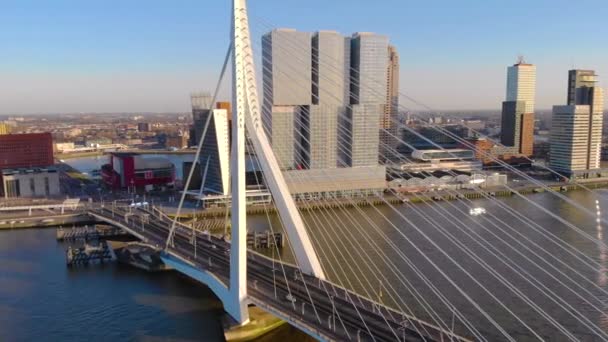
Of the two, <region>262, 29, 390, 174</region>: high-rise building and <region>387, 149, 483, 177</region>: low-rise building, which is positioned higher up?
<region>262, 29, 390, 174</region>: high-rise building

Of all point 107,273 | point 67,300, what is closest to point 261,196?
point 107,273

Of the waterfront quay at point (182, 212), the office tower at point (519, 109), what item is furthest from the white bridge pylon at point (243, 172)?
the office tower at point (519, 109)

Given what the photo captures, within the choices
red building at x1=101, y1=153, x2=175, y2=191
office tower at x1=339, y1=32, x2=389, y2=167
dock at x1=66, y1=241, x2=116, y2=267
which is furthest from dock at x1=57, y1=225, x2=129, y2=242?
office tower at x1=339, y1=32, x2=389, y2=167

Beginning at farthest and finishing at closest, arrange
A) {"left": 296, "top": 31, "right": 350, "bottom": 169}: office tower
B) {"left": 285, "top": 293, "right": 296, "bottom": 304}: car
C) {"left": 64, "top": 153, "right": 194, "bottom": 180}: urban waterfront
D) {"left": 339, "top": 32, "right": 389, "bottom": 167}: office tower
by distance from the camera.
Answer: {"left": 64, "top": 153, "right": 194, "bottom": 180}: urban waterfront < {"left": 339, "top": 32, "right": 389, "bottom": 167}: office tower < {"left": 296, "top": 31, "right": 350, "bottom": 169}: office tower < {"left": 285, "top": 293, "right": 296, "bottom": 304}: car

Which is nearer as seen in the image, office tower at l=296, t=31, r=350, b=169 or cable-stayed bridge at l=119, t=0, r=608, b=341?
cable-stayed bridge at l=119, t=0, r=608, b=341

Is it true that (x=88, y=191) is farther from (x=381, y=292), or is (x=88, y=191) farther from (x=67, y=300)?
(x=381, y=292)

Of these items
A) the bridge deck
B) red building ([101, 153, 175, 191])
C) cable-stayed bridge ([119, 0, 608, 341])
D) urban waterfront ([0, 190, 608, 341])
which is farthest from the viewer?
red building ([101, 153, 175, 191])

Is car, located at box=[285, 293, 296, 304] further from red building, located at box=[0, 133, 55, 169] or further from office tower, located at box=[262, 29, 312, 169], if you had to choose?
red building, located at box=[0, 133, 55, 169]
